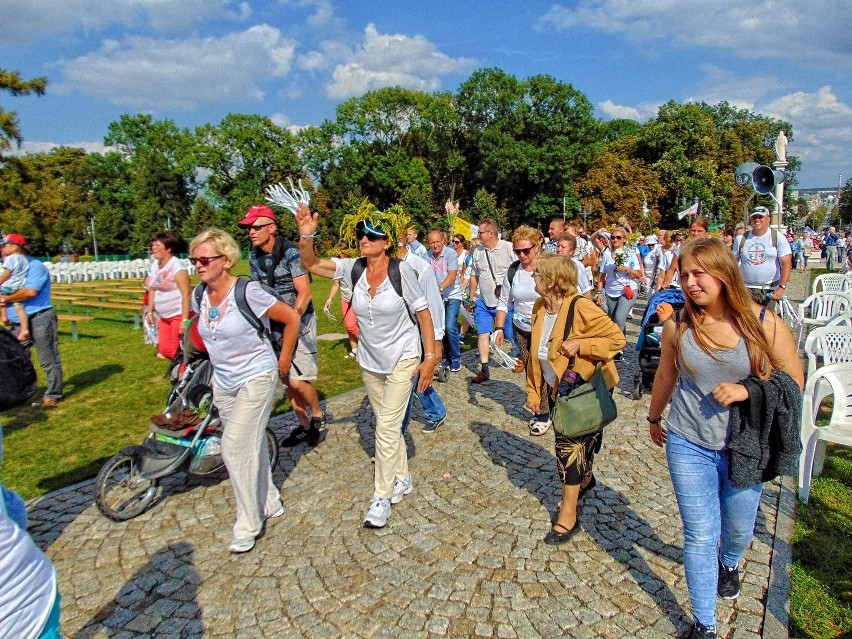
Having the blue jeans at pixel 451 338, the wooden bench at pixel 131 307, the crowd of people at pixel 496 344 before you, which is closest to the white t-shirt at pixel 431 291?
the crowd of people at pixel 496 344

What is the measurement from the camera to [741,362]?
273cm

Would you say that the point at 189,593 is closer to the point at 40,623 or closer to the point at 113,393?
the point at 40,623

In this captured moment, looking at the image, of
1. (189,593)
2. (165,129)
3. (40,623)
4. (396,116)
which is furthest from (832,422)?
→ (165,129)

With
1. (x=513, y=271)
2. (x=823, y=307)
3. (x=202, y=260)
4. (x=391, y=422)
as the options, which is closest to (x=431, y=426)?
(x=513, y=271)

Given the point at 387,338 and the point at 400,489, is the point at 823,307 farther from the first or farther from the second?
the point at 387,338

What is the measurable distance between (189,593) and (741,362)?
134 inches

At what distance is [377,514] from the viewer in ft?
13.9

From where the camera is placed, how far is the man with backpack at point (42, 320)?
7.27m

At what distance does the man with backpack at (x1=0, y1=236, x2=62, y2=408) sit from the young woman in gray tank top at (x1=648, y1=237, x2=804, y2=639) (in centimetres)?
748

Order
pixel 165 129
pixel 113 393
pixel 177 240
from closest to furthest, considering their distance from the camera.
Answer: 1. pixel 177 240
2. pixel 113 393
3. pixel 165 129

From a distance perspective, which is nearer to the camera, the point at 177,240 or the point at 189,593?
the point at 189,593

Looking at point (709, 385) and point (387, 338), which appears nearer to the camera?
point (709, 385)

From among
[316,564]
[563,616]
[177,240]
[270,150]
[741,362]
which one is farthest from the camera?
[270,150]

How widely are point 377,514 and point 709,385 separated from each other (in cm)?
250
